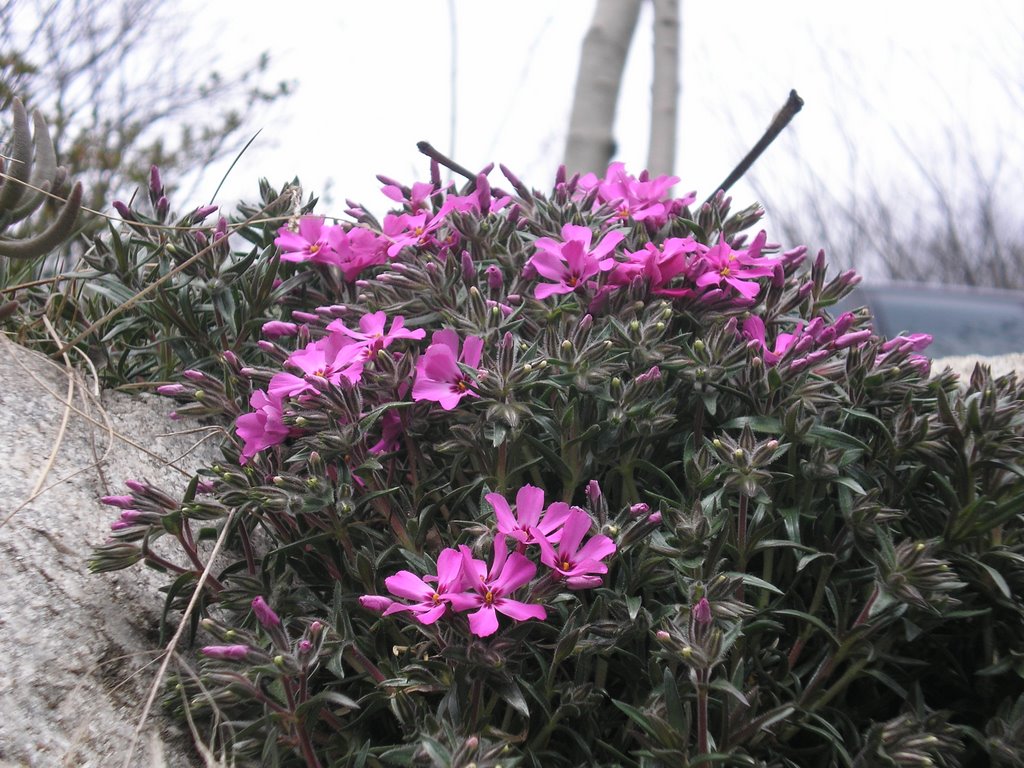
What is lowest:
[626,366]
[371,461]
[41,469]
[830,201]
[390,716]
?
[390,716]

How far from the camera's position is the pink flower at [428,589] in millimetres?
1026

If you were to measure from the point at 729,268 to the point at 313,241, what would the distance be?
2.23 feet

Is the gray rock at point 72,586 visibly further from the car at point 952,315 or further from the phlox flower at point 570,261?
the car at point 952,315

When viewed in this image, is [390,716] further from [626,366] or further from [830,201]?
[830,201]

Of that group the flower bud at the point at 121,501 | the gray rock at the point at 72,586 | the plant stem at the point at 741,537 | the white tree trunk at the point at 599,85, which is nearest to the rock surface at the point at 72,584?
the gray rock at the point at 72,586

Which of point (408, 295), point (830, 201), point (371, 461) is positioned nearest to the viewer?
point (371, 461)

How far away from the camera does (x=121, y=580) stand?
4.40 feet

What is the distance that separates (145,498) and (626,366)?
70cm

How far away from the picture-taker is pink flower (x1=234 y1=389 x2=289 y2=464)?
1229 millimetres

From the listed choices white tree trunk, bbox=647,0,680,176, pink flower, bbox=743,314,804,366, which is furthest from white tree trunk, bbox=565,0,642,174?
pink flower, bbox=743,314,804,366

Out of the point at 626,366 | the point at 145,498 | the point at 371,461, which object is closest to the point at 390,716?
the point at 371,461

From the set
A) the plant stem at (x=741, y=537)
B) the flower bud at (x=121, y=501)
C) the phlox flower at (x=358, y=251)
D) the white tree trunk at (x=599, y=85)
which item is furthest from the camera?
the white tree trunk at (x=599, y=85)

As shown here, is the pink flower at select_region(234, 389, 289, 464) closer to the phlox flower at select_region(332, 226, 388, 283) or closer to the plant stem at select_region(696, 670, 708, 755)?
the phlox flower at select_region(332, 226, 388, 283)

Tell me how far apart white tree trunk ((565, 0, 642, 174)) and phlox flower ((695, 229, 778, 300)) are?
10.1 feet
